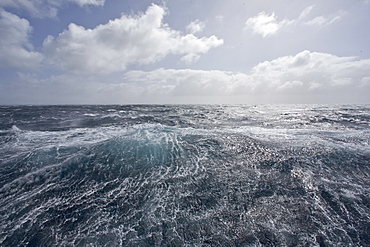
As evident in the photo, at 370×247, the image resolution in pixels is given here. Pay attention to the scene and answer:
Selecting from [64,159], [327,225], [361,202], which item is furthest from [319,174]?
[64,159]

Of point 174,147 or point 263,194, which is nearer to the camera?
point 263,194

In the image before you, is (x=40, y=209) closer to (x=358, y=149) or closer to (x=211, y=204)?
(x=211, y=204)

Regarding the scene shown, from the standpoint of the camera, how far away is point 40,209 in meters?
4.80

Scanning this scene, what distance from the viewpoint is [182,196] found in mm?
5453

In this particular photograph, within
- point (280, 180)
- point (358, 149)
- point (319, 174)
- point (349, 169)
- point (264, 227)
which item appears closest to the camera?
point (264, 227)

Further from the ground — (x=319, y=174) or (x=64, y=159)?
(x=64, y=159)

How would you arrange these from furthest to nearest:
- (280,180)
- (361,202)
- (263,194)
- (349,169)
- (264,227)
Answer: (349,169) < (280,180) < (263,194) < (361,202) < (264,227)

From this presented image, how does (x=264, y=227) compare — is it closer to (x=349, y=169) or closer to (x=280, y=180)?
(x=280, y=180)

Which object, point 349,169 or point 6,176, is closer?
point 6,176

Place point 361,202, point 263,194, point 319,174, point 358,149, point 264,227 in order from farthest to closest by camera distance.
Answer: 1. point 358,149
2. point 319,174
3. point 263,194
4. point 361,202
5. point 264,227

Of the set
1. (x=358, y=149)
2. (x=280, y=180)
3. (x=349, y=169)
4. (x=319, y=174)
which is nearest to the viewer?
(x=280, y=180)

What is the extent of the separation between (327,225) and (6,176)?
1201 cm

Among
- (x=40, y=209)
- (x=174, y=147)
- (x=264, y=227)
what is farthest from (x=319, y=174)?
(x=40, y=209)

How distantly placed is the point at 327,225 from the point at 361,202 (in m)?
2.20
